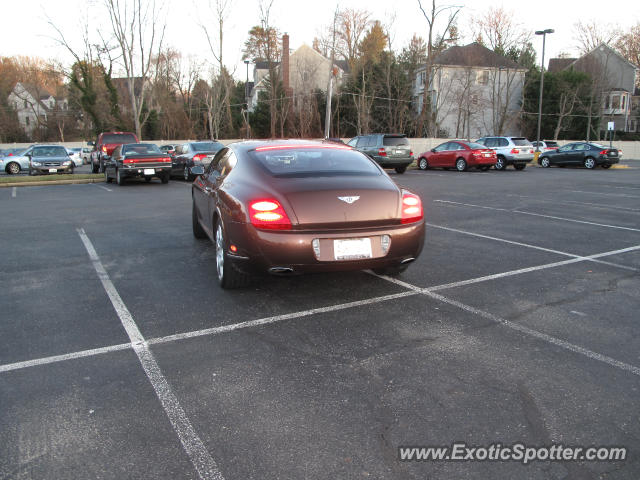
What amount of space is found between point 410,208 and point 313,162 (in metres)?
1.14

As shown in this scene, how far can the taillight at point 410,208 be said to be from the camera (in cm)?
480

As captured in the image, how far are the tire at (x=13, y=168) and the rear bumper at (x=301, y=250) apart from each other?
28849mm

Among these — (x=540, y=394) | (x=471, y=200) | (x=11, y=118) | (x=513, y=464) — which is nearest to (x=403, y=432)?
(x=513, y=464)

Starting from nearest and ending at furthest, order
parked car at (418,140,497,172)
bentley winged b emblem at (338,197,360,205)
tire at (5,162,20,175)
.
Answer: bentley winged b emblem at (338,197,360,205), parked car at (418,140,497,172), tire at (5,162,20,175)

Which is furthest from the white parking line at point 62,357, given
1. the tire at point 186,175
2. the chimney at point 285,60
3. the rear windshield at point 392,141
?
the chimney at point 285,60

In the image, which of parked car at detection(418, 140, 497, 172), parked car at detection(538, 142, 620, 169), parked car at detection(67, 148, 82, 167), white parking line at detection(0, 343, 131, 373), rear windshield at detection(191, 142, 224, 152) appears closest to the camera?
white parking line at detection(0, 343, 131, 373)

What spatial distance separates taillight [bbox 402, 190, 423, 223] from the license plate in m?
0.51

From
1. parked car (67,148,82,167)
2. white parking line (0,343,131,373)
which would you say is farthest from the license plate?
parked car (67,148,82,167)

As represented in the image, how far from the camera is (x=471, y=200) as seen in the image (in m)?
12.8

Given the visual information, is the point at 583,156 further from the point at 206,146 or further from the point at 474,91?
the point at 474,91

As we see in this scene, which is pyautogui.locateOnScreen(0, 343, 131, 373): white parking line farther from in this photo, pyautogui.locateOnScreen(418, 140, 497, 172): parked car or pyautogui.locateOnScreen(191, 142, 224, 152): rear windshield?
pyautogui.locateOnScreen(418, 140, 497, 172): parked car

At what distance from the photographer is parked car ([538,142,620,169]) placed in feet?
91.9

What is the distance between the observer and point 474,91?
49.6 metres

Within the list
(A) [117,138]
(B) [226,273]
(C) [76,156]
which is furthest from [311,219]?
(C) [76,156]
